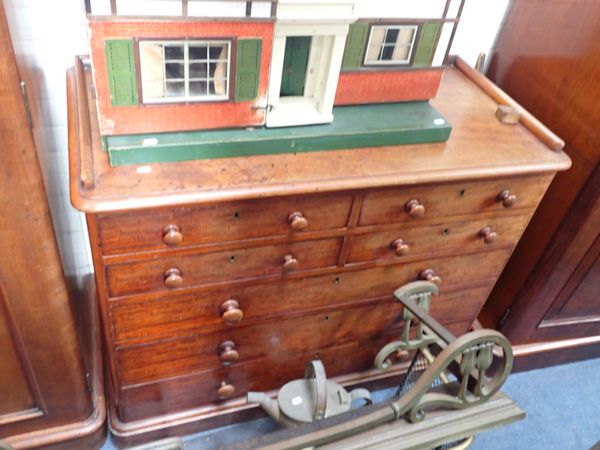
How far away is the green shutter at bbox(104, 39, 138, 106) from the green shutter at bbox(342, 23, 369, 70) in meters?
0.46

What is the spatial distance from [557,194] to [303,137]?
0.89 metres

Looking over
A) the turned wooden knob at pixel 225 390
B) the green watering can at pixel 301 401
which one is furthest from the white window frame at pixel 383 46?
the turned wooden knob at pixel 225 390

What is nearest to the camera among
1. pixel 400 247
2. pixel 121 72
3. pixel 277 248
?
pixel 121 72

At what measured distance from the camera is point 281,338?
4.85ft

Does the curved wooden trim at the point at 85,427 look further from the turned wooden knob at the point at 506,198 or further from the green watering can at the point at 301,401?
the turned wooden knob at the point at 506,198

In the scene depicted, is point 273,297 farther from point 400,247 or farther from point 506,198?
point 506,198

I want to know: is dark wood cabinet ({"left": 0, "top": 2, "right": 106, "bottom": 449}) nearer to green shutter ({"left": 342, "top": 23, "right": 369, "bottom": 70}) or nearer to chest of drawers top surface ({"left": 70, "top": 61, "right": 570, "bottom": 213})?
chest of drawers top surface ({"left": 70, "top": 61, "right": 570, "bottom": 213})

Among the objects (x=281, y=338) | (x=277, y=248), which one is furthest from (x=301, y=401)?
(x=277, y=248)

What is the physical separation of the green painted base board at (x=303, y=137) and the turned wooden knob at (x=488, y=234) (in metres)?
0.28

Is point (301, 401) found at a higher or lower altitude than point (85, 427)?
higher

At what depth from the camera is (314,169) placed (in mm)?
1144

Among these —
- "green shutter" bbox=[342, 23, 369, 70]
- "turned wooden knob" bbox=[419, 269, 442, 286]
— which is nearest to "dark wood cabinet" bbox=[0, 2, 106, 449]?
"green shutter" bbox=[342, 23, 369, 70]

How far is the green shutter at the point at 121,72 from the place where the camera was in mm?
972

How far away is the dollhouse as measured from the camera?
989 mm
